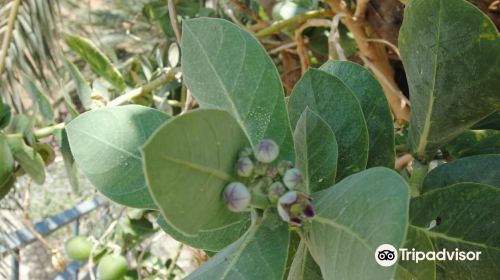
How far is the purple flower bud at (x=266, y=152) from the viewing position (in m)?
0.33

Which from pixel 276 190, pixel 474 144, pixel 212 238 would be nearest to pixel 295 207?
pixel 276 190

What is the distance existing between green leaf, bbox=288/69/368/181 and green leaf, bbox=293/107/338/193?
1.1 inches

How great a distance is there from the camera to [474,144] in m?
0.49

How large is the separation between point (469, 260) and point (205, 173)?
8.1 inches

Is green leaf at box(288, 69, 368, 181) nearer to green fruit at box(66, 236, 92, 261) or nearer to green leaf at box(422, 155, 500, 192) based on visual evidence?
green leaf at box(422, 155, 500, 192)

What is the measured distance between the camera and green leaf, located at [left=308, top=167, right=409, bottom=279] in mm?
264

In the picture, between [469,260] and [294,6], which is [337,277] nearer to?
[469,260]

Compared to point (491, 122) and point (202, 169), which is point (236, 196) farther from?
point (491, 122)

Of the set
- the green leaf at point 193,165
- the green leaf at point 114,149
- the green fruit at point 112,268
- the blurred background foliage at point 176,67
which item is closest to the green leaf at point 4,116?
the blurred background foliage at point 176,67

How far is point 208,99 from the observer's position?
0.38 metres

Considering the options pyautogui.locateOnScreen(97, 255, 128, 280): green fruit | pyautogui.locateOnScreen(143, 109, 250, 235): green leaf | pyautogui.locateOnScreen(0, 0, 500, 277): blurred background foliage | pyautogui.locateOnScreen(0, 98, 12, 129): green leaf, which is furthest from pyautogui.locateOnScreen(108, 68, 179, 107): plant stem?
pyautogui.locateOnScreen(143, 109, 250, 235): green leaf

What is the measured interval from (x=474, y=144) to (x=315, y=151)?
6.8 inches

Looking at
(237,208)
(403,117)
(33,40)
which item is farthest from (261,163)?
(33,40)

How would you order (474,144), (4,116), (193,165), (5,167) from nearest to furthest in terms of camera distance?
(193,165) < (474,144) < (5,167) < (4,116)
